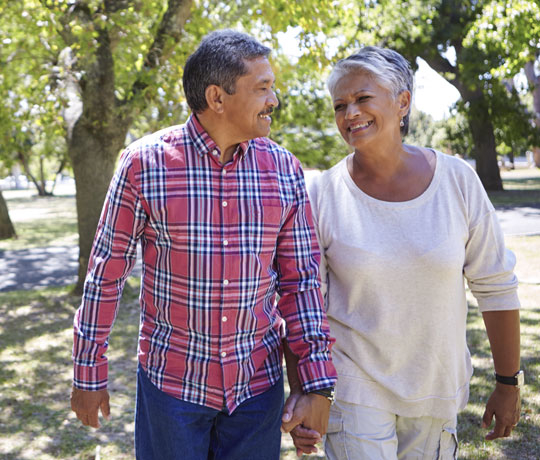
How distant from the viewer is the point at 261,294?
7.38 feet

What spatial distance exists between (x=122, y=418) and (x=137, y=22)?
5.29 metres

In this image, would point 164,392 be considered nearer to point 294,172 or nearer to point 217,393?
point 217,393

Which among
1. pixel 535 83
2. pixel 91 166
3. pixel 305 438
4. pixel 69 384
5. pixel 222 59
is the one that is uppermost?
pixel 535 83

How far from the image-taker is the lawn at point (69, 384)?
4.50 meters

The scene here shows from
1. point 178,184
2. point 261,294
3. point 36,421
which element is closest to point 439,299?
point 261,294

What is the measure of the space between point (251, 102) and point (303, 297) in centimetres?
69

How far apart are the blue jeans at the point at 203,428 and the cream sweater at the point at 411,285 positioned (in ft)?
1.04

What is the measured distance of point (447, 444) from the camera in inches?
98.0

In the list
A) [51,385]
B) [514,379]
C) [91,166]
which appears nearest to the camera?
[514,379]

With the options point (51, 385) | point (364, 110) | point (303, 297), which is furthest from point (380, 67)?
point (51, 385)

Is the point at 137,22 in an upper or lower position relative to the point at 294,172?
upper

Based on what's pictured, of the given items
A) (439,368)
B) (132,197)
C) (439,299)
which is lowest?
(439,368)

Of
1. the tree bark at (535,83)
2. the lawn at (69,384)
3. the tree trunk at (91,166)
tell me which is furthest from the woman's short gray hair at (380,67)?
the tree bark at (535,83)

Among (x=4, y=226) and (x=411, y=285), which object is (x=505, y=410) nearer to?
(x=411, y=285)
